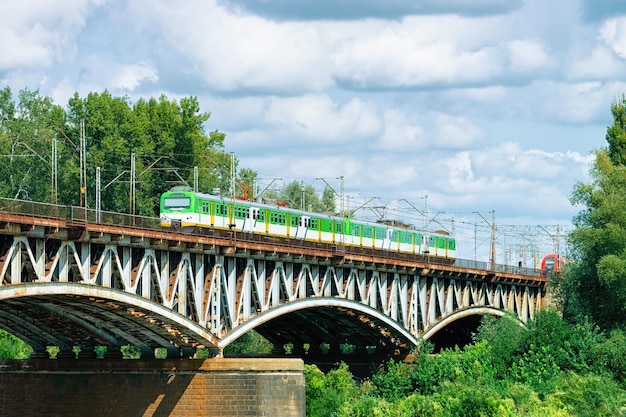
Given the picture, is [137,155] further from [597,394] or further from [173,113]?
[597,394]

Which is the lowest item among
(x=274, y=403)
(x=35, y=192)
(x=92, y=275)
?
(x=274, y=403)

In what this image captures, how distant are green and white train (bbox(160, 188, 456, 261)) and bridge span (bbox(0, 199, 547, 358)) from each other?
2.43 m

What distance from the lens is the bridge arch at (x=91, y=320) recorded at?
6156 cm

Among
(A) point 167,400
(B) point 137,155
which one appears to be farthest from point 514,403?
(B) point 137,155

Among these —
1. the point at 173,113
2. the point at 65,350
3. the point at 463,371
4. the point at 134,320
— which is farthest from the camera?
the point at 173,113

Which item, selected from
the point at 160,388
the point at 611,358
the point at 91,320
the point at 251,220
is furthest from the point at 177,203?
the point at 611,358

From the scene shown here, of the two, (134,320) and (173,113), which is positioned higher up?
(173,113)

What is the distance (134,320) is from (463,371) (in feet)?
75.9

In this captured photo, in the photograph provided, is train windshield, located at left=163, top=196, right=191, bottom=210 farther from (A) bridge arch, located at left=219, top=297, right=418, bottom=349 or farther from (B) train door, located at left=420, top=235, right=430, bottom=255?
(B) train door, located at left=420, top=235, right=430, bottom=255

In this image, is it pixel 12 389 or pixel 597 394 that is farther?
pixel 12 389

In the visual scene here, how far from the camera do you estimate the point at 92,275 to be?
6316 cm

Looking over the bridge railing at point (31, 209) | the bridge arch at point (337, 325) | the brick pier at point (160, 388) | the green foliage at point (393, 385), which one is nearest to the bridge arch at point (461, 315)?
the bridge arch at point (337, 325)

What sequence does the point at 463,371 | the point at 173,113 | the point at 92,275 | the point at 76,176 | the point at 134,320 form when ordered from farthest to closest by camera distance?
the point at 173,113
the point at 76,176
the point at 463,371
the point at 134,320
the point at 92,275

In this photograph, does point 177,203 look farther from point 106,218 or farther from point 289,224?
point 106,218
